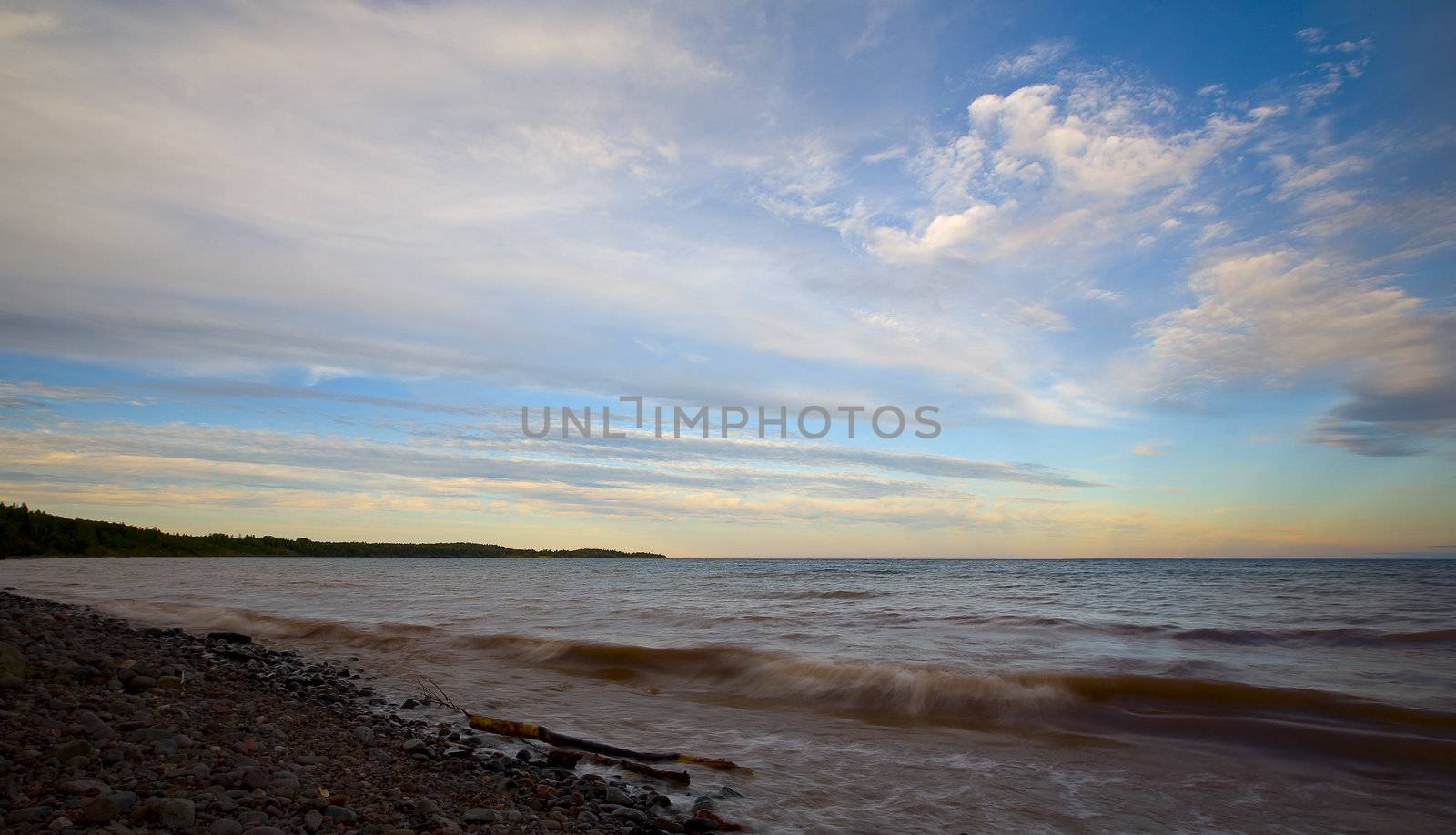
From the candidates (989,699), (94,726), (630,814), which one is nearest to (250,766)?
(94,726)

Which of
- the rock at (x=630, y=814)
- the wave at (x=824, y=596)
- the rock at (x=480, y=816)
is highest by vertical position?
the rock at (x=480, y=816)

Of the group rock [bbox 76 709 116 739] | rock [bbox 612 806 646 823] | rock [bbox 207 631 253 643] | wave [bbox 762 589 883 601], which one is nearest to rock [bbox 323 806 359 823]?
rock [bbox 612 806 646 823]

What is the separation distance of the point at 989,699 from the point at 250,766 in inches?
322

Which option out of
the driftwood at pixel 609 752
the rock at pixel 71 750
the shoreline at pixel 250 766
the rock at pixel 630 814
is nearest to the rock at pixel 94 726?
the shoreline at pixel 250 766

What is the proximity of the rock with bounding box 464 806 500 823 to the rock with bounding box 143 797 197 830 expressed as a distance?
1469mm

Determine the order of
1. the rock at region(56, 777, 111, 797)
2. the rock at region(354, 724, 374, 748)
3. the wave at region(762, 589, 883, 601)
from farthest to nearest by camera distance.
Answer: the wave at region(762, 589, 883, 601), the rock at region(354, 724, 374, 748), the rock at region(56, 777, 111, 797)

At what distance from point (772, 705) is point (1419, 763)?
6.76 meters

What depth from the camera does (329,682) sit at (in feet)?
30.1

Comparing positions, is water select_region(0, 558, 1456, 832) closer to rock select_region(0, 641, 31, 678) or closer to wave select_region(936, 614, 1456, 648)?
wave select_region(936, 614, 1456, 648)

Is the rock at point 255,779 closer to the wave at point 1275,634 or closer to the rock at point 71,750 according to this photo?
the rock at point 71,750

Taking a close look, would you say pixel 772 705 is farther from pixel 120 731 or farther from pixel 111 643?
pixel 111 643

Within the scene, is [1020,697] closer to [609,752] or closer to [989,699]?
[989,699]

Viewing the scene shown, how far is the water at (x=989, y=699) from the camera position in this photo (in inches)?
229

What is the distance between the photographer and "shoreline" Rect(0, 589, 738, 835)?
3641mm
